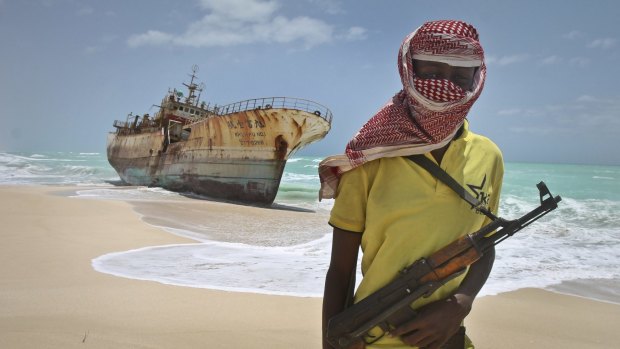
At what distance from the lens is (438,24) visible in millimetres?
1223

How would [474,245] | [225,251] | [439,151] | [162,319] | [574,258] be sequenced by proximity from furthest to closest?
1. [574,258]
2. [225,251]
3. [162,319]
4. [439,151]
5. [474,245]

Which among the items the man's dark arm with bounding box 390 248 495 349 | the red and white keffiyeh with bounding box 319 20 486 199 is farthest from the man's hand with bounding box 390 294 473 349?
the red and white keffiyeh with bounding box 319 20 486 199

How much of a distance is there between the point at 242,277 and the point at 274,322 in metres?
1.56

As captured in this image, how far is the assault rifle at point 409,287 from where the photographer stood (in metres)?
1.09

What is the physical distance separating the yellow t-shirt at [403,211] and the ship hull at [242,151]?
1550cm

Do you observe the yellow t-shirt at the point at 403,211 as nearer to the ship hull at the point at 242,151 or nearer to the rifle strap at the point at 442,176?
the rifle strap at the point at 442,176

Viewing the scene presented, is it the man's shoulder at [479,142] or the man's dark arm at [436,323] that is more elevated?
the man's shoulder at [479,142]

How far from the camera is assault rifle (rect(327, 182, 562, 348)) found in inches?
43.0

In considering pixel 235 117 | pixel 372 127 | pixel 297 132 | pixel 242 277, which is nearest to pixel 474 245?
pixel 372 127

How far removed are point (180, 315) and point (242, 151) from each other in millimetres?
14767

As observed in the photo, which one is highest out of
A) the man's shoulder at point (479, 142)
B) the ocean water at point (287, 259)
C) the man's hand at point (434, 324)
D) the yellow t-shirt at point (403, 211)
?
the man's shoulder at point (479, 142)

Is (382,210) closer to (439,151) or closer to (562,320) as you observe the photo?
(439,151)

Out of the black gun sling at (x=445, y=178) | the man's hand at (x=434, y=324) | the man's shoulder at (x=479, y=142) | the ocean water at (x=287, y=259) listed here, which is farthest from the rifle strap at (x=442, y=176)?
the ocean water at (x=287, y=259)

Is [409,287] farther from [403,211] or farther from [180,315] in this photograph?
[180,315]
